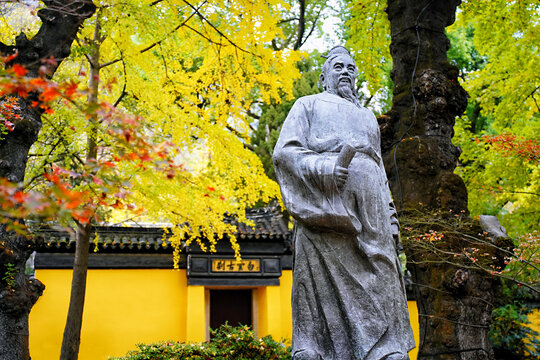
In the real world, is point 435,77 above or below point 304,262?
above

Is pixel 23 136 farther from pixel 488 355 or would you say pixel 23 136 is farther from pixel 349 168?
pixel 488 355

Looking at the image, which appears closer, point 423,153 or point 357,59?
point 423,153

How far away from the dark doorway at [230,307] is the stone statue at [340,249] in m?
12.5

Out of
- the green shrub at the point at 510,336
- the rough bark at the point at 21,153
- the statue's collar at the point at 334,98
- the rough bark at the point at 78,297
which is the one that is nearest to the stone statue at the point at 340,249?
the statue's collar at the point at 334,98

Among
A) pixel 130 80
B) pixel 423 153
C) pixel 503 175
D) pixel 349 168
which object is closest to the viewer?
pixel 349 168

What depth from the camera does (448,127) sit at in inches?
288

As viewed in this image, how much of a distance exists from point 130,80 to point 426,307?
6.69m

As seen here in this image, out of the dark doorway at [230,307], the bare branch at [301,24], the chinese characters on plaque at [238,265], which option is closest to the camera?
the chinese characters on plaque at [238,265]

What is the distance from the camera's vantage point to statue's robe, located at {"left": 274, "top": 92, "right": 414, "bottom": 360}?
3.04m

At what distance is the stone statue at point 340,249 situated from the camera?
3.03 metres

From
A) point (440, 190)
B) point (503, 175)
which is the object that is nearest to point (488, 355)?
point (440, 190)

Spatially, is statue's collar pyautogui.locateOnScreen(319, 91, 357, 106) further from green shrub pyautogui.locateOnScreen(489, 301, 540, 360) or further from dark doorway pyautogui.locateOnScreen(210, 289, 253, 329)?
dark doorway pyautogui.locateOnScreen(210, 289, 253, 329)

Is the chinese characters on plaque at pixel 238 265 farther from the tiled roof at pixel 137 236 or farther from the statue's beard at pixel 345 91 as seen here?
the statue's beard at pixel 345 91

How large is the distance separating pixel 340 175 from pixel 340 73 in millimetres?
962
